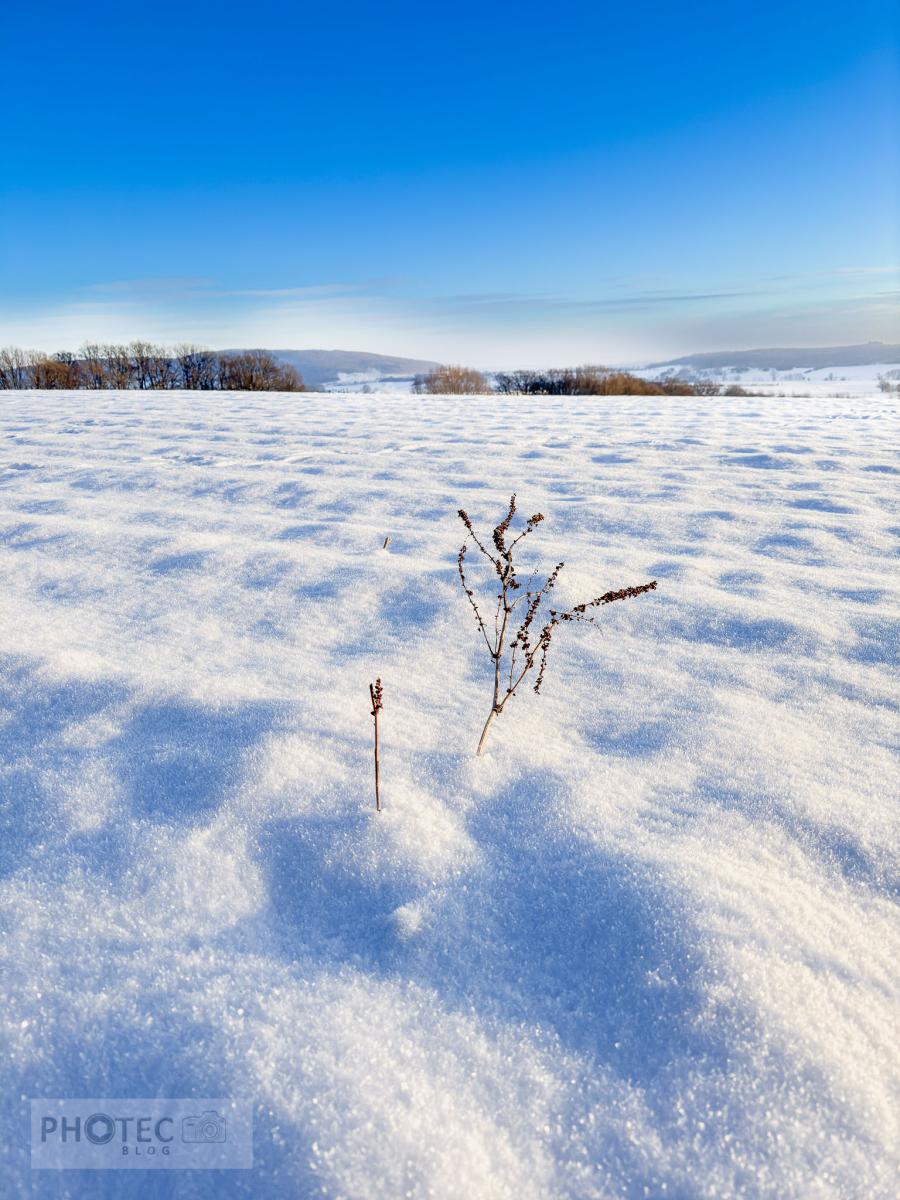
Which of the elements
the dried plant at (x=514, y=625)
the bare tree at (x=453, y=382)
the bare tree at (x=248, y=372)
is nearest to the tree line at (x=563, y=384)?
the bare tree at (x=453, y=382)

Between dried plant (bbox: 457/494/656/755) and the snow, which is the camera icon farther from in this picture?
dried plant (bbox: 457/494/656/755)

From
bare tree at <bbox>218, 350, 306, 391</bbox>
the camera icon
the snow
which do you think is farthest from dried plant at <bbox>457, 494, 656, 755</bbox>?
bare tree at <bbox>218, 350, 306, 391</bbox>

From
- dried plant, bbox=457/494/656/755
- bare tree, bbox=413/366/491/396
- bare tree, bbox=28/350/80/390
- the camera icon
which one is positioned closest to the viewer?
the camera icon

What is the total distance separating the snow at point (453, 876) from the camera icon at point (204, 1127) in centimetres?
5

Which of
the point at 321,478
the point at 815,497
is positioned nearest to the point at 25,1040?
the point at 321,478

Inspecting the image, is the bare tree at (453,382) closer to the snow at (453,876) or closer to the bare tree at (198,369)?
the bare tree at (198,369)

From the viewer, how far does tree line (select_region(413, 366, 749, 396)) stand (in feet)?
161

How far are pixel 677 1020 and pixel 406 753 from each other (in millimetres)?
1041

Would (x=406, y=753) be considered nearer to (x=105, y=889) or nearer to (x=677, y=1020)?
(x=105, y=889)

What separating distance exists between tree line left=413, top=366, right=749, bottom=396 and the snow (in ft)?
131

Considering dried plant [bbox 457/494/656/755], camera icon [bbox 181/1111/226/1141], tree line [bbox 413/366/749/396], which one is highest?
tree line [bbox 413/366/749/396]

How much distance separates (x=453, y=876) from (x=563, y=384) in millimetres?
51323

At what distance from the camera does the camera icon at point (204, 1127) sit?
110 cm

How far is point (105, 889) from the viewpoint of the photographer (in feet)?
5.14
